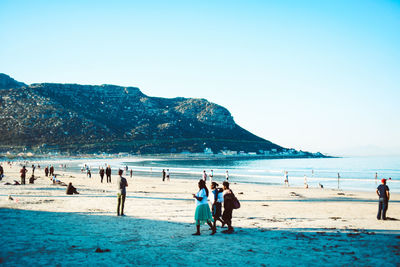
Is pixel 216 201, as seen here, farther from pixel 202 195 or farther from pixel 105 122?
pixel 105 122

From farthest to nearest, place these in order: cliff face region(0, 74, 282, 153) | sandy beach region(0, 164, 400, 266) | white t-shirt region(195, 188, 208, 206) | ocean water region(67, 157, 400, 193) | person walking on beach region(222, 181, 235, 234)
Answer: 1. cliff face region(0, 74, 282, 153)
2. ocean water region(67, 157, 400, 193)
3. person walking on beach region(222, 181, 235, 234)
4. white t-shirt region(195, 188, 208, 206)
5. sandy beach region(0, 164, 400, 266)

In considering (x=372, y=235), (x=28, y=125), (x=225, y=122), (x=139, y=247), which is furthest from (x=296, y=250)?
(x=225, y=122)

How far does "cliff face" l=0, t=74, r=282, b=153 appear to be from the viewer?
400 feet

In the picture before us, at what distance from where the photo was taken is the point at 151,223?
11.6m

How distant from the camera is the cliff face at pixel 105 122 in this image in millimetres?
121938

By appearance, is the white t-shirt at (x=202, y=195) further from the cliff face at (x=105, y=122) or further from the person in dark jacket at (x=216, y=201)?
A: the cliff face at (x=105, y=122)

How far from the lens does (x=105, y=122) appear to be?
148 m

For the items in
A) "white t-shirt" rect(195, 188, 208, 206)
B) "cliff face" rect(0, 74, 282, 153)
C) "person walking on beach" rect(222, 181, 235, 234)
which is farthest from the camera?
"cliff face" rect(0, 74, 282, 153)

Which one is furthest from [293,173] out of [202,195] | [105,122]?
[105,122]

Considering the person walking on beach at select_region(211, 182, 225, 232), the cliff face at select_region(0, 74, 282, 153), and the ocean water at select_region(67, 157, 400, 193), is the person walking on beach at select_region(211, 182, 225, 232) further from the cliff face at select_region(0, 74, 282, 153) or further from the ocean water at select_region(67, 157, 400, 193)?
the cliff face at select_region(0, 74, 282, 153)

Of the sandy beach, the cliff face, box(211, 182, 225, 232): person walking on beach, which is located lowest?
the sandy beach

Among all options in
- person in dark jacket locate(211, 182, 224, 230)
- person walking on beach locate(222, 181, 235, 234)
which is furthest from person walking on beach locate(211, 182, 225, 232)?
person walking on beach locate(222, 181, 235, 234)

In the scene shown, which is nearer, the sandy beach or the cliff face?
the sandy beach

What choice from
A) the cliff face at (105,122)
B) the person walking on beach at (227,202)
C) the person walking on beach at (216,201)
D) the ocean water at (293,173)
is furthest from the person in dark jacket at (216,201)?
the cliff face at (105,122)
